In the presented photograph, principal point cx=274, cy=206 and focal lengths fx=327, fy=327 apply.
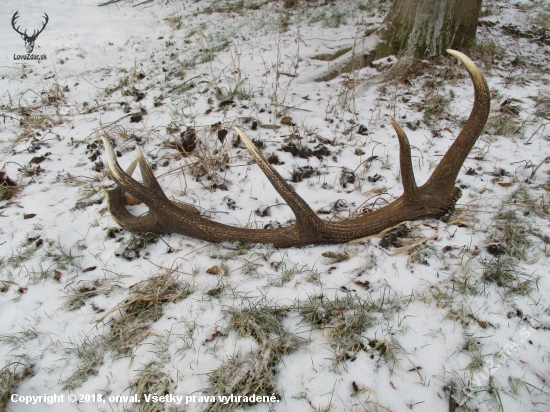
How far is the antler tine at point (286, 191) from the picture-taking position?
1820mm

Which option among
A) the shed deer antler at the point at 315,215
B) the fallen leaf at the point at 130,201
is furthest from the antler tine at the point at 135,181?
the fallen leaf at the point at 130,201

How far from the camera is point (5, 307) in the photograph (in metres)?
1.99

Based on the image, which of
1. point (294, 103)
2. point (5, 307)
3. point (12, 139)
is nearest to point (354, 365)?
point (5, 307)

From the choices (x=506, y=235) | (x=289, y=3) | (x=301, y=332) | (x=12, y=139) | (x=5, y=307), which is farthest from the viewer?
(x=289, y=3)

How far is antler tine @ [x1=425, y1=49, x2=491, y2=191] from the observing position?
1.90 meters

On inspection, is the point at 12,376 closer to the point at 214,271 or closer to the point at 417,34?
the point at 214,271

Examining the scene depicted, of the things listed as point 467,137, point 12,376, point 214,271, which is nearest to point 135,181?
point 214,271

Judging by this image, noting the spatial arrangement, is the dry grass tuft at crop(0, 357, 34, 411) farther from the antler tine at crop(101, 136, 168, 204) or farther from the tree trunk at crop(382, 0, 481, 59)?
the tree trunk at crop(382, 0, 481, 59)

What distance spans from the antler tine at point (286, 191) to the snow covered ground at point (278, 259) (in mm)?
263

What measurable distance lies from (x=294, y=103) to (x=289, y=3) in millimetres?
4960

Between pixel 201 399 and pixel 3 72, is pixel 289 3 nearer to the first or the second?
pixel 3 72

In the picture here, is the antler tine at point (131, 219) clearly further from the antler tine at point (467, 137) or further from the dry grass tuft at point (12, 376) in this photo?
the antler tine at point (467, 137)

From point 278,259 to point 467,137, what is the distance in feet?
4.69

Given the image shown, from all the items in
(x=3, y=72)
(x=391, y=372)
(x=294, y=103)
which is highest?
(x=3, y=72)
